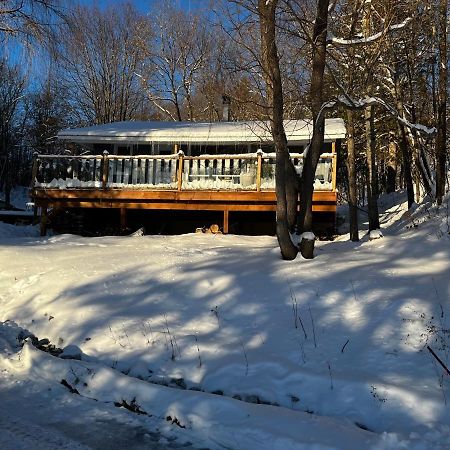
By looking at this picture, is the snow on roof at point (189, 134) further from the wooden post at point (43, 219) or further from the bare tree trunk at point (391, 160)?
the bare tree trunk at point (391, 160)

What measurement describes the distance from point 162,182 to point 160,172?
0.28 meters

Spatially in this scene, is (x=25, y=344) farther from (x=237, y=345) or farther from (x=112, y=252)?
(x=112, y=252)

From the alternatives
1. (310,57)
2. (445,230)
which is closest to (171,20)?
(310,57)

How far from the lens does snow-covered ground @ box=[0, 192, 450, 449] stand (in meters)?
3.83

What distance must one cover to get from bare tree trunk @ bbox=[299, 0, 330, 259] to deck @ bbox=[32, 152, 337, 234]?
4.18 metres

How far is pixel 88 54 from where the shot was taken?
1271 inches

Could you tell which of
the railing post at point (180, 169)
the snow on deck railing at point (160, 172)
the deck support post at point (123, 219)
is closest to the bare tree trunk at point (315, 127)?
the snow on deck railing at point (160, 172)

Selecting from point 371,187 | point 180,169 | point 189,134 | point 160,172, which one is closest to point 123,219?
point 160,172

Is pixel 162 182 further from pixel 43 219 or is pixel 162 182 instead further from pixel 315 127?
pixel 315 127

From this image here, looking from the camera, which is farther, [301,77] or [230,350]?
[301,77]

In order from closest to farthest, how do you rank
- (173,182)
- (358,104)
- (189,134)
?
(358,104), (173,182), (189,134)

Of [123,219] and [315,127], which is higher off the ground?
[315,127]

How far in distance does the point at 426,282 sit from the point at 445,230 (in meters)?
2.85

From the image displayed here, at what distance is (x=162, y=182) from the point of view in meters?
13.7
